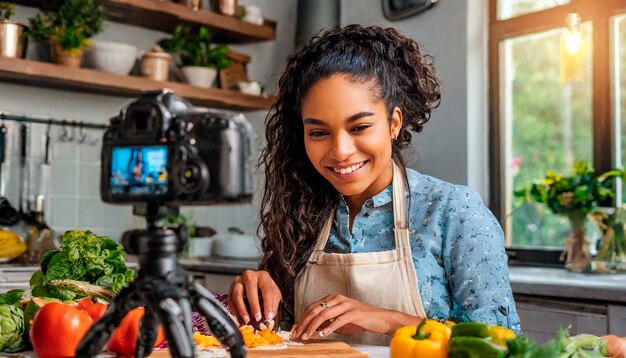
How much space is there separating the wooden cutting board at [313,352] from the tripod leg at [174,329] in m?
0.37

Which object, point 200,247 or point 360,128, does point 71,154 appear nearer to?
point 200,247

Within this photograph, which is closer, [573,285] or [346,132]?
[346,132]

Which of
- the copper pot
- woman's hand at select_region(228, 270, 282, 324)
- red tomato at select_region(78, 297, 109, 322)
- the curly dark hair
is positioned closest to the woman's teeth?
the curly dark hair

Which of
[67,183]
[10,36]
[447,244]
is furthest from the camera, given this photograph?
[67,183]

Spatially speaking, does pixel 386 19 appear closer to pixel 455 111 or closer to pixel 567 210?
pixel 455 111

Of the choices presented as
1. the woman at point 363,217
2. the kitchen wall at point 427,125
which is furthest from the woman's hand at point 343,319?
the kitchen wall at point 427,125

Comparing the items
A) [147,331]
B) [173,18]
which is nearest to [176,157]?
[147,331]

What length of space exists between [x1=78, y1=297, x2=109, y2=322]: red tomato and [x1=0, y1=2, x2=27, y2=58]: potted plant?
8.03 ft

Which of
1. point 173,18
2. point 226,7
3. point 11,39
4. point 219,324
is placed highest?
point 226,7

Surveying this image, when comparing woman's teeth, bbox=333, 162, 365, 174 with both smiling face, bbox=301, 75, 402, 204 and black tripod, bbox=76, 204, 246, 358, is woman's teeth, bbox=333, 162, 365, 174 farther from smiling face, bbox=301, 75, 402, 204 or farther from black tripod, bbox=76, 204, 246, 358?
black tripod, bbox=76, 204, 246, 358

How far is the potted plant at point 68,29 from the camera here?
3637 millimetres

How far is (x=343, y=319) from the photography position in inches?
59.7

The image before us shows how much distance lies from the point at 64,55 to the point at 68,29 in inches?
4.8

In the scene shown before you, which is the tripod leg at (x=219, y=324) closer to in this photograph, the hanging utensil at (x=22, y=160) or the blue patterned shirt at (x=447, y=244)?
the blue patterned shirt at (x=447, y=244)
